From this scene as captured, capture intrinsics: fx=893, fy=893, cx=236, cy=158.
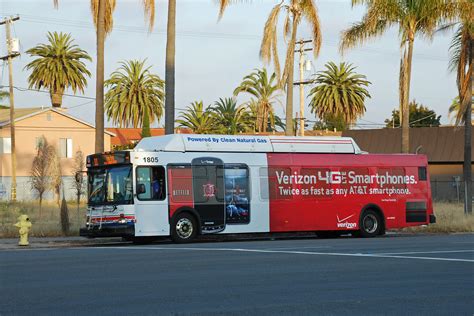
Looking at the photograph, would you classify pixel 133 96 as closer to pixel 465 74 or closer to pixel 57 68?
pixel 57 68

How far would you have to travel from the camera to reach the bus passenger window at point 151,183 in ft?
86.1

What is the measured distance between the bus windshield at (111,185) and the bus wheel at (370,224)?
8.59 meters

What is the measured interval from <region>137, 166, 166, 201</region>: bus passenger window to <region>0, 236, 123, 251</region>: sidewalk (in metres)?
2.17

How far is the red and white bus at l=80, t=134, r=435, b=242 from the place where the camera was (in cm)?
2636

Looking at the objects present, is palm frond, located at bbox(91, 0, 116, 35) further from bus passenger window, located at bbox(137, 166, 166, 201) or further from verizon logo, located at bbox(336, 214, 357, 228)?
verizon logo, located at bbox(336, 214, 357, 228)

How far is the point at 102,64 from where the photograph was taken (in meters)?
32.2

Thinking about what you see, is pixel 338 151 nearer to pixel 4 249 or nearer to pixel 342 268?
pixel 4 249

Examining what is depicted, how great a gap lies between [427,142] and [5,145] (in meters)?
31.2

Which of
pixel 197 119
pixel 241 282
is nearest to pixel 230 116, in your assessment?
pixel 197 119

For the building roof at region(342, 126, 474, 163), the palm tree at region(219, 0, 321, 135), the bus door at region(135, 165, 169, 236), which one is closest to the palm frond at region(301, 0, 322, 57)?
the palm tree at region(219, 0, 321, 135)

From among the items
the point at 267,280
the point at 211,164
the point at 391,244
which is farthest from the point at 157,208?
the point at 267,280

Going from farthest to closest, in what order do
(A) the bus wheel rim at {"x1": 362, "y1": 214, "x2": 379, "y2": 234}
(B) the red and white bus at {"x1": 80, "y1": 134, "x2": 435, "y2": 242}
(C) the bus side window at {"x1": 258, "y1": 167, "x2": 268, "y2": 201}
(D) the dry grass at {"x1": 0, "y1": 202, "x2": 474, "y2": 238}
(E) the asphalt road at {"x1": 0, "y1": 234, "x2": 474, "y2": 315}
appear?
(A) the bus wheel rim at {"x1": 362, "y1": 214, "x2": 379, "y2": 234} → (D) the dry grass at {"x1": 0, "y1": 202, "x2": 474, "y2": 238} → (C) the bus side window at {"x1": 258, "y1": 167, "x2": 268, "y2": 201} → (B) the red and white bus at {"x1": 80, "y1": 134, "x2": 435, "y2": 242} → (E) the asphalt road at {"x1": 0, "y1": 234, "x2": 474, "y2": 315}

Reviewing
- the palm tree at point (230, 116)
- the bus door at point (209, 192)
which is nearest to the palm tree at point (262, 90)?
the palm tree at point (230, 116)

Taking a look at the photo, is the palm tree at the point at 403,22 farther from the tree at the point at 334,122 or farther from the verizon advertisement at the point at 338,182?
the tree at the point at 334,122
